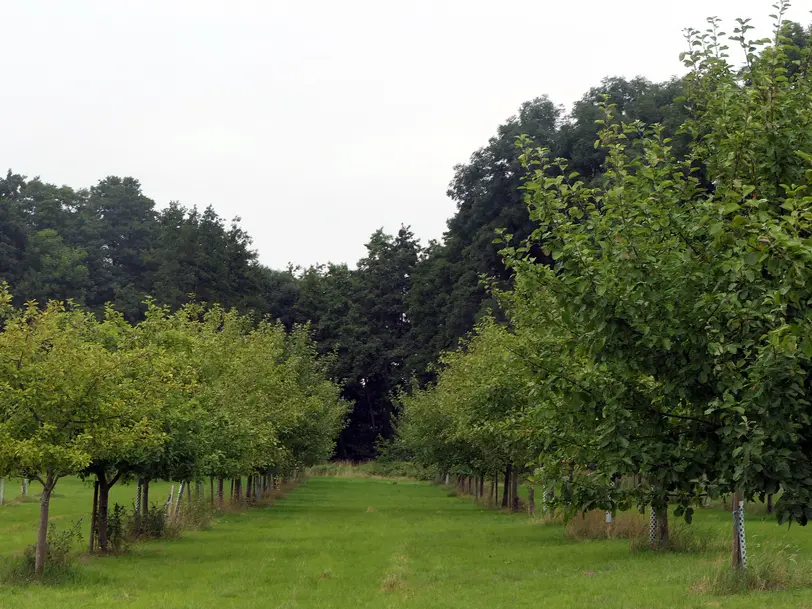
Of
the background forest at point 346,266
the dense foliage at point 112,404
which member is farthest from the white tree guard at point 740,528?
the background forest at point 346,266

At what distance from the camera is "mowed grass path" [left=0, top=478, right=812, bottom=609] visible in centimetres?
1694

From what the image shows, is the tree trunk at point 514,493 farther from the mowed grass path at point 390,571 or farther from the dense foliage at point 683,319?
the dense foliage at point 683,319

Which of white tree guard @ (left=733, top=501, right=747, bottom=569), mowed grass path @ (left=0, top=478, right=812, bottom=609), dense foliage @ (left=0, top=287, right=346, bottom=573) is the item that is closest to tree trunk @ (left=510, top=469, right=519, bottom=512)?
mowed grass path @ (left=0, top=478, right=812, bottom=609)

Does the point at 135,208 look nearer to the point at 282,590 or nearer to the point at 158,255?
the point at 158,255

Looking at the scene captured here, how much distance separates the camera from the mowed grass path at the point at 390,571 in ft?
55.6

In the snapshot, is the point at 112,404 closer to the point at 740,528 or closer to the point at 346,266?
the point at 740,528

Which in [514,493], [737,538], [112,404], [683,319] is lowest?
[514,493]

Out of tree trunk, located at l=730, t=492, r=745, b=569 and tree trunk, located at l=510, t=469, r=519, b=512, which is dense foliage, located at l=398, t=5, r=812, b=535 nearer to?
tree trunk, located at l=730, t=492, r=745, b=569

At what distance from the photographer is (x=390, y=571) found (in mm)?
21594

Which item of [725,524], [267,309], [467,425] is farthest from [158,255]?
[725,524]

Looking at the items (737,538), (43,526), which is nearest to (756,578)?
(737,538)

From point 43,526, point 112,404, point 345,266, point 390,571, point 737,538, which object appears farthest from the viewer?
point 345,266

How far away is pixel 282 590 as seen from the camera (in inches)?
754

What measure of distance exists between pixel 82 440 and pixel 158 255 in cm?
8480
